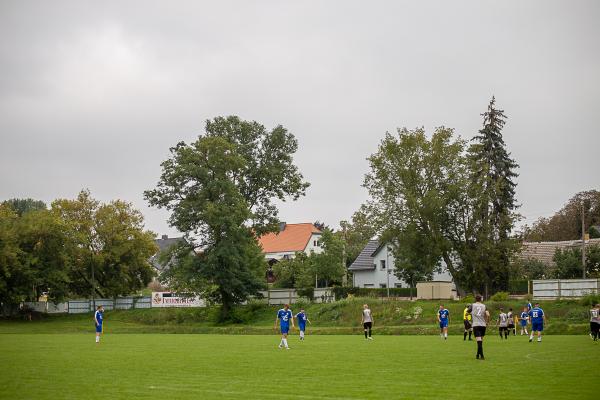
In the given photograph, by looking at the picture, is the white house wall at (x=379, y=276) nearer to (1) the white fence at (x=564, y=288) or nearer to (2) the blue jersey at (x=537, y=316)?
(1) the white fence at (x=564, y=288)

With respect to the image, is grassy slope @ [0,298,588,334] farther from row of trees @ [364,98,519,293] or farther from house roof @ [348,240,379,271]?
house roof @ [348,240,379,271]

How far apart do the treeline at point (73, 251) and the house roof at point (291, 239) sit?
49.7m

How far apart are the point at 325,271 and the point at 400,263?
33.5ft

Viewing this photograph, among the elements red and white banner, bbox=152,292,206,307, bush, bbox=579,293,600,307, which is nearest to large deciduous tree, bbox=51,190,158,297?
red and white banner, bbox=152,292,206,307

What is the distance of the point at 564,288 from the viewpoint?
55406 millimetres

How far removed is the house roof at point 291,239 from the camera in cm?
13350

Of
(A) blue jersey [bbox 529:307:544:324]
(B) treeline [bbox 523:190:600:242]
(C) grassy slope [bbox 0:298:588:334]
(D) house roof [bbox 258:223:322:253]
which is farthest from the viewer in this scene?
(D) house roof [bbox 258:223:322:253]

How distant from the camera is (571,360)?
73.5ft

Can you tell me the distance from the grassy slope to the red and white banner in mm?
2513

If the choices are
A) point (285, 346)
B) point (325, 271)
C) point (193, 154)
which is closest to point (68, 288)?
point (193, 154)

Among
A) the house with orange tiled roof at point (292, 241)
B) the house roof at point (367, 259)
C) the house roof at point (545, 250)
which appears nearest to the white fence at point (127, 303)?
the house roof at point (367, 259)

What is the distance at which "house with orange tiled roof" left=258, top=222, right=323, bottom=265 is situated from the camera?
437ft

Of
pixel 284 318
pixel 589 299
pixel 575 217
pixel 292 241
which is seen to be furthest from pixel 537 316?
pixel 292 241

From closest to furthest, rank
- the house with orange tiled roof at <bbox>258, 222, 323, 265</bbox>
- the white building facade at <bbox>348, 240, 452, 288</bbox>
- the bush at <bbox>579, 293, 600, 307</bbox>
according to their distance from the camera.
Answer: the bush at <bbox>579, 293, 600, 307</bbox> → the white building facade at <bbox>348, 240, 452, 288</bbox> → the house with orange tiled roof at <bbox>258, 222, 323, 265</bbox>
